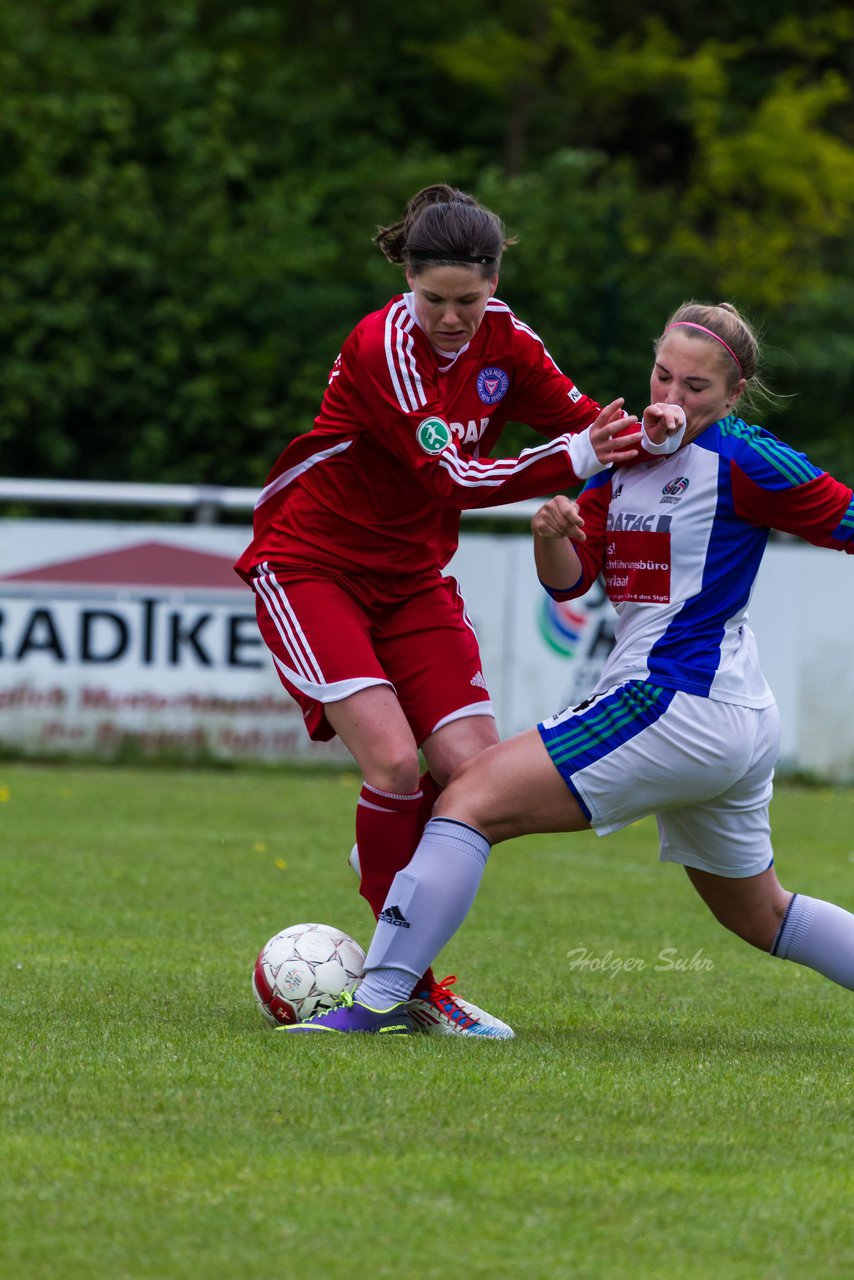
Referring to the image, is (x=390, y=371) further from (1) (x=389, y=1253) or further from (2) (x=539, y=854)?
(2) (x=539, y=854)

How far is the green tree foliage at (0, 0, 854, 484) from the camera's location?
15727mm

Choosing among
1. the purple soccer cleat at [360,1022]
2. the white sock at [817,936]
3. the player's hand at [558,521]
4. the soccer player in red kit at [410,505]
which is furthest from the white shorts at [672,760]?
the purple soccer cleat at [360,1022]

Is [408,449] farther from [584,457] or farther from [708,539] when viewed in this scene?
[708,539]

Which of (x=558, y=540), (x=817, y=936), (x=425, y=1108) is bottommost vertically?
(x=425, y=1108)

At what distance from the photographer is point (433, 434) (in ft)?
15.3

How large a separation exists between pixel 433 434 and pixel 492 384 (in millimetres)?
379

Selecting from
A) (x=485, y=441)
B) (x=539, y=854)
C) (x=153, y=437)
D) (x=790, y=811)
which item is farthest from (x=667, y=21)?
(x=485, y=441)

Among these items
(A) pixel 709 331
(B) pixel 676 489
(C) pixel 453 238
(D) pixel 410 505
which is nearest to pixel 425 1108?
(B) pixel 676 489

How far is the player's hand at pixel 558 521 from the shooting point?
441 cm

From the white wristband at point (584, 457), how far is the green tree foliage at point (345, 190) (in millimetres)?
6348

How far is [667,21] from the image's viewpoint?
25562 millimetres

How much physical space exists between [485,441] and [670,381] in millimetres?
676

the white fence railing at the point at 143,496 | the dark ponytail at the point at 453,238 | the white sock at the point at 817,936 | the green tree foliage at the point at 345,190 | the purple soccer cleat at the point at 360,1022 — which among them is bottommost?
the purple soccer cleat at the point at 360,1022

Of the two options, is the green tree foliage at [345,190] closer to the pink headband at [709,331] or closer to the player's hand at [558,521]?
the pink headband at [709,331]
